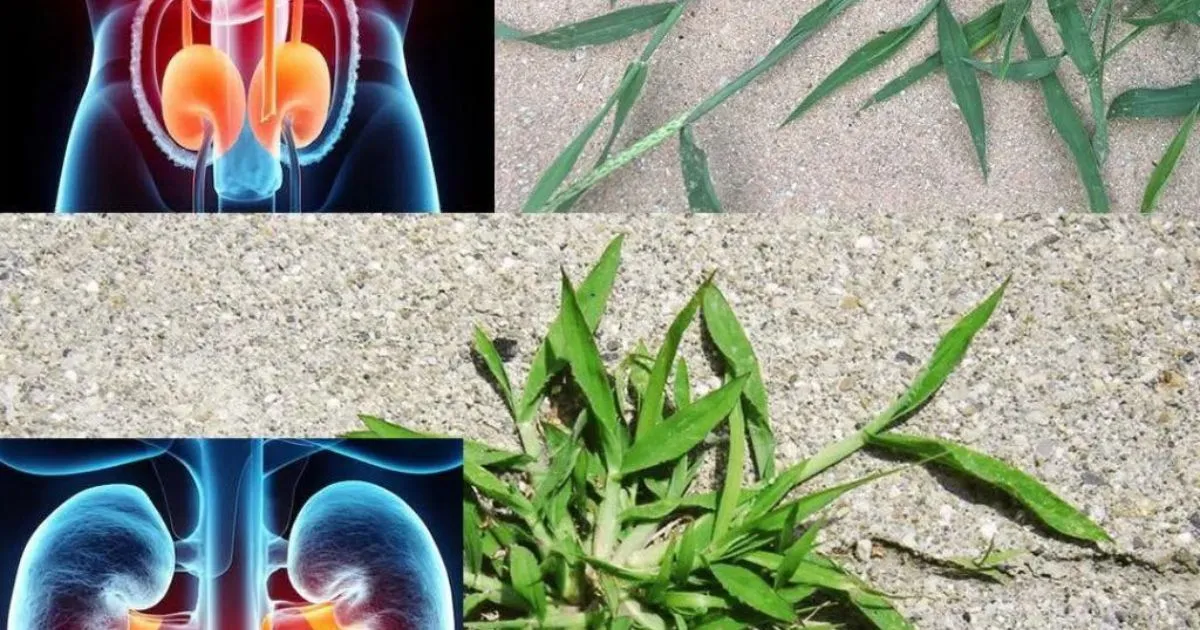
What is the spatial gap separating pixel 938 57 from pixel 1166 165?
0.13m

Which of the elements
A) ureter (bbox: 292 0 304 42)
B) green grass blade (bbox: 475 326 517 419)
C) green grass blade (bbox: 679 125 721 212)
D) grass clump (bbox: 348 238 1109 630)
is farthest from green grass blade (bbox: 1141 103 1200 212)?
ureter (bbox: 292 0 304 42)

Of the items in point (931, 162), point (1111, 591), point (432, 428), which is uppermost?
point (931, 162)

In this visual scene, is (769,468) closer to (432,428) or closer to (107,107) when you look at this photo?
(432,428)

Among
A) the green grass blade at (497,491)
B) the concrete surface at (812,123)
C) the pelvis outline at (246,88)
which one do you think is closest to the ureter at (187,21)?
the pelvis outline at (246,88)

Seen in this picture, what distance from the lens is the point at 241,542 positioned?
0.51 meters

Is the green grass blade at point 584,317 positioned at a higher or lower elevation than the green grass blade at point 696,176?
lower

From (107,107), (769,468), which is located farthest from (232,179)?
(769,468)

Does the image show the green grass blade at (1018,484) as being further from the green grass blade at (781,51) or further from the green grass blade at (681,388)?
the green grass blade at (781,51)

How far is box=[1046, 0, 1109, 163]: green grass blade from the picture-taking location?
25.8 inches

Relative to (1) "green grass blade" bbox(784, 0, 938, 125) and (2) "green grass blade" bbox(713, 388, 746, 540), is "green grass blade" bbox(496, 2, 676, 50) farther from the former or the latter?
(2) "green grass blade" bbox(713, 388, 746, 540)

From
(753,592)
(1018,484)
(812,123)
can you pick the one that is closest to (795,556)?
(753,592)

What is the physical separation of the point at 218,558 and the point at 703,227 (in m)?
0.29

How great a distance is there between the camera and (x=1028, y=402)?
2.02 feet

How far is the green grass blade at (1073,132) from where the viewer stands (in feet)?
2.13
